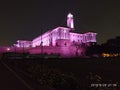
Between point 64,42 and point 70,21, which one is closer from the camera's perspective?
Answer: point 64,42

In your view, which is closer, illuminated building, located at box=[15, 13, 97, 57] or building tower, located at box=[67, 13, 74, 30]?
illuminated building, located at box=[15, 13, 97, 57]

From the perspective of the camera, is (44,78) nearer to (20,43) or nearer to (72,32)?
(72,32)

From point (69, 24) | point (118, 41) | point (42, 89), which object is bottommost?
point (42, 89)

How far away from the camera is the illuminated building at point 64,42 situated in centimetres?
14462

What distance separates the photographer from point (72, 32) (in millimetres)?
171750

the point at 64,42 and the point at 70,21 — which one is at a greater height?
the point at 70,21

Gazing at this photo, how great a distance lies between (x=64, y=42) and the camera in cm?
15475

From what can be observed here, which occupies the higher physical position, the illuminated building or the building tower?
the building tower

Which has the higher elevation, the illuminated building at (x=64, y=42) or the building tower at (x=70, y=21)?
the building tower at (x=70, y=21)

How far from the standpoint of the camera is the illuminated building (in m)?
145

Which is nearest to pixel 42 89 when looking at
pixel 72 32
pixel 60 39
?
pixel 60 39

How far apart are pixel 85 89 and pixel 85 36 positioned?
16579 cm

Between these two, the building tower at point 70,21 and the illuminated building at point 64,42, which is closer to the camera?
the illuminated building at point 64,42

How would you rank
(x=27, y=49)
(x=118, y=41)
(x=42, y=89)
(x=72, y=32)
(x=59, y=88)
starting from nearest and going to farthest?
(x=59, y=88) → (x=42, y=89) → (x=118, y=41) → (x=27, y=49) → (x=72, y=32)
